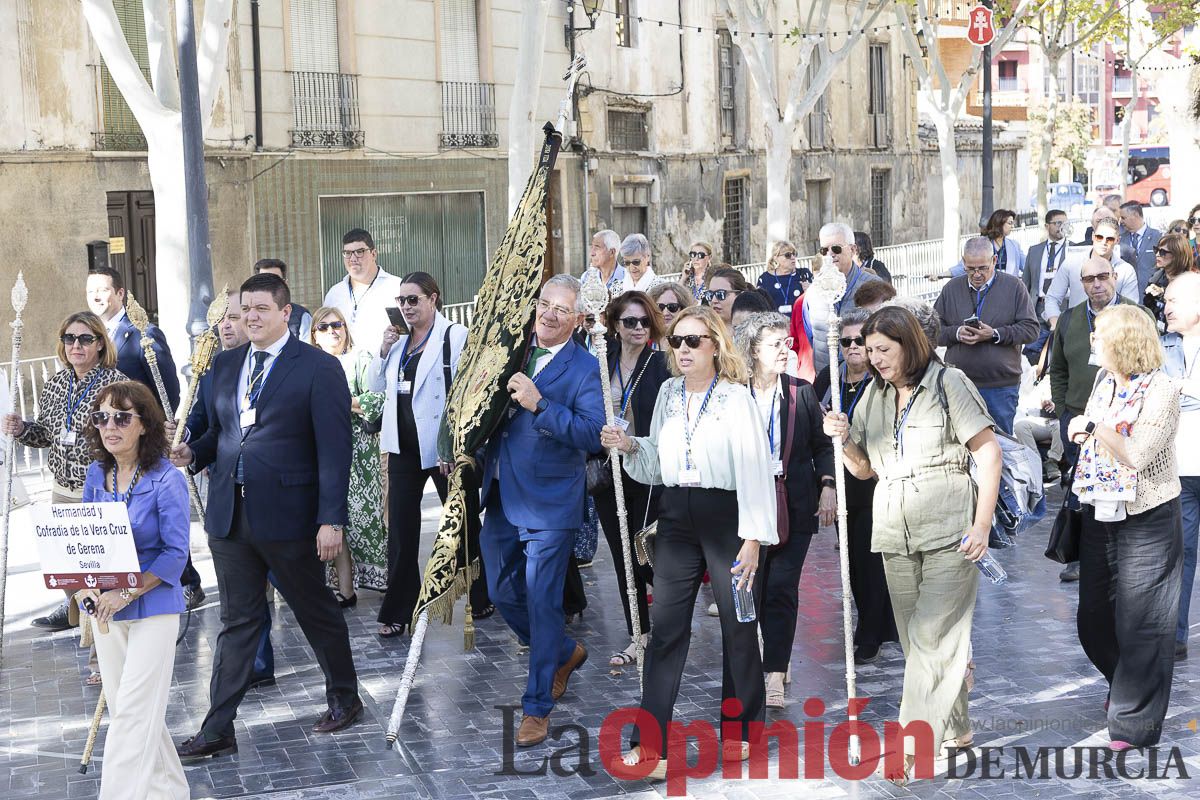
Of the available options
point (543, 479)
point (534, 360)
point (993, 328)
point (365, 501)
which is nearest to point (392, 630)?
point (365, 501)

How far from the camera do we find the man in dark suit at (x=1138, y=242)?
14655 millimetres

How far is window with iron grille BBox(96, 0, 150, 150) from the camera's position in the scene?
64.5 feet

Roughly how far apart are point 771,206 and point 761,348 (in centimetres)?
1695

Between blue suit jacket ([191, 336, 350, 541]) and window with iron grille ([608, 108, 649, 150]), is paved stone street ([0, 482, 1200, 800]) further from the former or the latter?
window with iron grille ([608, 108, 649, 150])

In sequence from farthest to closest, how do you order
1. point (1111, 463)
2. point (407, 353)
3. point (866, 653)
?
1. point (407, 353)
2. point (866, 653)
3. point (1111, 463)

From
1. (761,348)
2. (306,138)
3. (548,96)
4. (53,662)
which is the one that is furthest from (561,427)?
(548,96)

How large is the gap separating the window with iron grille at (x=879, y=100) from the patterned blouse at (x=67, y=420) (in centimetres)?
3384

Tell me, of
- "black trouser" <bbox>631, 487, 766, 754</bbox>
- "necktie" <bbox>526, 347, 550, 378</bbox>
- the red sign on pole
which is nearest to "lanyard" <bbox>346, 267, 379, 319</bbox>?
"necktie" <bbox>526, 347, 550, 378</bbox>

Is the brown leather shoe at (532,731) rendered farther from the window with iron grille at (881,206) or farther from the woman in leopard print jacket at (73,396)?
the window with iron grille at (881,206)

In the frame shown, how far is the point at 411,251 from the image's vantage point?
24766 mm

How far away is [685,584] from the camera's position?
6.17m

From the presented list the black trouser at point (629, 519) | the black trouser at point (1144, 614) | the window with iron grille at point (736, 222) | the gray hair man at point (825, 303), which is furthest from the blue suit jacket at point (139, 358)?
the window with iron grille at point (736, 222)

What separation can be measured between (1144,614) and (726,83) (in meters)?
27.8

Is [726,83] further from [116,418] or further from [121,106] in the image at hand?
[116,418]
